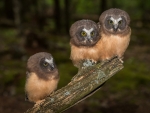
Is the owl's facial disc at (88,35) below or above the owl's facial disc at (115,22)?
below

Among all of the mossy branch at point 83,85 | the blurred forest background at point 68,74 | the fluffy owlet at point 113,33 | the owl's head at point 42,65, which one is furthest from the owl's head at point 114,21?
the blurred forest background at point 68,74

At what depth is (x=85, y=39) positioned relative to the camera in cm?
324

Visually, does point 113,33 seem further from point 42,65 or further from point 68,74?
point 68,74

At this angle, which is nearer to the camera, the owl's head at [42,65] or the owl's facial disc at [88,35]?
the owl's facial disc at [88,35]

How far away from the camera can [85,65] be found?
3322mm

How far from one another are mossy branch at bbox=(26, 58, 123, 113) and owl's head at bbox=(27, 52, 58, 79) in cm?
39

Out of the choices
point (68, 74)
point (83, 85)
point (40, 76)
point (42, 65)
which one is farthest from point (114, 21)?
point (68, 74)

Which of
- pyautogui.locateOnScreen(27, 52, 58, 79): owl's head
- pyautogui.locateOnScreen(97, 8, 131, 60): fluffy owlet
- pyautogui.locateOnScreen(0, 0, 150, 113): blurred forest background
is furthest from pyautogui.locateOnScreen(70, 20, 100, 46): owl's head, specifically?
pyautogui.locateOnScreen(0, 0, 150, 113): blurred forest background

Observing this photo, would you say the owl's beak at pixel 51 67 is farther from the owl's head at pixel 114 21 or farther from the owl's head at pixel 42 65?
the owl's head at pixel 114 21

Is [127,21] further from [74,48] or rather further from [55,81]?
[55,81]

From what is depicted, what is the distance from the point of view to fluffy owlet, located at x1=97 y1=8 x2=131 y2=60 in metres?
3.28

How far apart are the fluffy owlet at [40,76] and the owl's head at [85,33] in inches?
16.9

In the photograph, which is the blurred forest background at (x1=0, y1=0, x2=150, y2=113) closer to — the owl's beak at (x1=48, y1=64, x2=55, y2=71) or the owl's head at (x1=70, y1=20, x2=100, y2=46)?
the owl's beak at (x1=48, y1=64, x2=55, y2=71)

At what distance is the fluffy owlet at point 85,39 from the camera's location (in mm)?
3154
